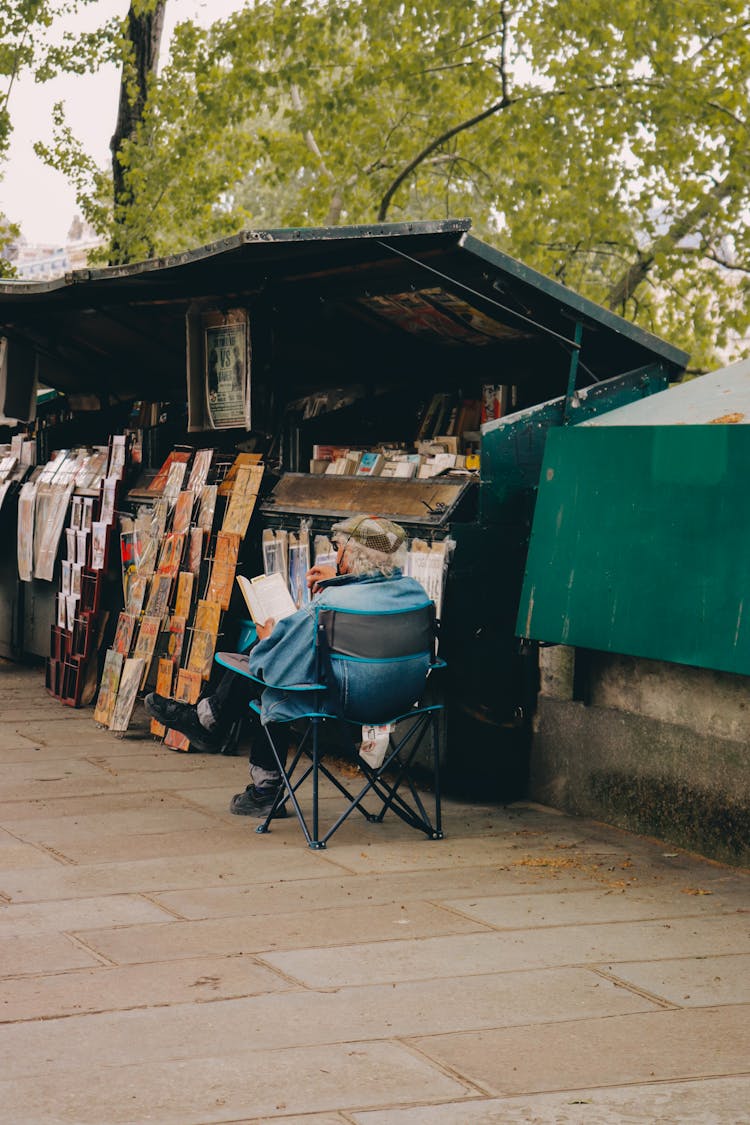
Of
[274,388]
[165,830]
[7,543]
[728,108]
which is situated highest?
[728,108]

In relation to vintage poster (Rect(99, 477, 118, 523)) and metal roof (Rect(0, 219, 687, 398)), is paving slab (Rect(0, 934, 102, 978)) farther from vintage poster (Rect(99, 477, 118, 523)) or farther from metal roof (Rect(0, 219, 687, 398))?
vintage poster (Rect(99, 477, 118, 523))

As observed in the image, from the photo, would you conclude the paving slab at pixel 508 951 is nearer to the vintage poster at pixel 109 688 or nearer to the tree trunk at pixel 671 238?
the vintage poster at pixel 109 688

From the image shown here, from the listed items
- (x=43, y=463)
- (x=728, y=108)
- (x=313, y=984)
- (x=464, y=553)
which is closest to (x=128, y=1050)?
(x=313, y=984)

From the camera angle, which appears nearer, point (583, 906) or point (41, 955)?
point (41, 955)

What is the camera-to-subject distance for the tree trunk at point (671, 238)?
17.7 m

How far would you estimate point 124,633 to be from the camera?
29.3 ft

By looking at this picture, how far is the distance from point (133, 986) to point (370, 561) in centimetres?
239

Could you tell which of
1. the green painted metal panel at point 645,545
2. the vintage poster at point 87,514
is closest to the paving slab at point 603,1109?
the green painted metal panel at point 645,545

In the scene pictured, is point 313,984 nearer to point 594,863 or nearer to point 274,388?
point 594,863

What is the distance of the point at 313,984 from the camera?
414 centimetres

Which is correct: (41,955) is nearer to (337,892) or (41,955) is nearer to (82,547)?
(337,892)

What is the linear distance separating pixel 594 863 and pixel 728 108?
14.0 metres

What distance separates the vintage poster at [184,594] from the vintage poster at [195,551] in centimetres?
4

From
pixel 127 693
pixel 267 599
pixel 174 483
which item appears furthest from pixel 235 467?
pixel 267 599
